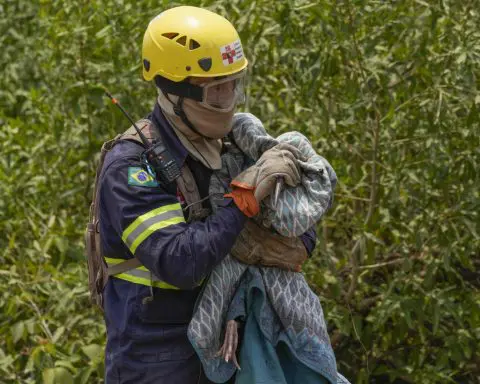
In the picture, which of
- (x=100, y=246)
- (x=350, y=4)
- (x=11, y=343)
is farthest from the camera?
(x=11, y=343)

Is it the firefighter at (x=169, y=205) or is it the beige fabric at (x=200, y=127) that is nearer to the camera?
the firefighter at (x=169, y=205)

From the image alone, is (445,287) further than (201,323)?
Yes

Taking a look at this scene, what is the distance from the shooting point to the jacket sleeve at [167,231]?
3148 millimetres

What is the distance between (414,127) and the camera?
545cm

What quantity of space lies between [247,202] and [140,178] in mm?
324

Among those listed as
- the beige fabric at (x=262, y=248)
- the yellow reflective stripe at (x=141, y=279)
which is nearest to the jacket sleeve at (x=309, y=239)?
the beige fabric at (x=262, y=248)

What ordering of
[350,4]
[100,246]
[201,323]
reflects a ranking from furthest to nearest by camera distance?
[350,4]
[100,246]
[201,323]

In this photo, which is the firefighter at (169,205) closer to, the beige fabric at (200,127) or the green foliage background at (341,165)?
the beige fabric at (200,127)

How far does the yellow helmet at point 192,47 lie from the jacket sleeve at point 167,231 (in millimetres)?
359

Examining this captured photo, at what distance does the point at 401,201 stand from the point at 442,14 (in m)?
0.99

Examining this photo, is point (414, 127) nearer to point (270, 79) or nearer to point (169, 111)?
point (270, 79)

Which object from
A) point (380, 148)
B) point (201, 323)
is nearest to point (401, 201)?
point (380, 148)

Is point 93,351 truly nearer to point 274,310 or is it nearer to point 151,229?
point 274,310

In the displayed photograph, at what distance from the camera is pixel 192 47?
337cm
